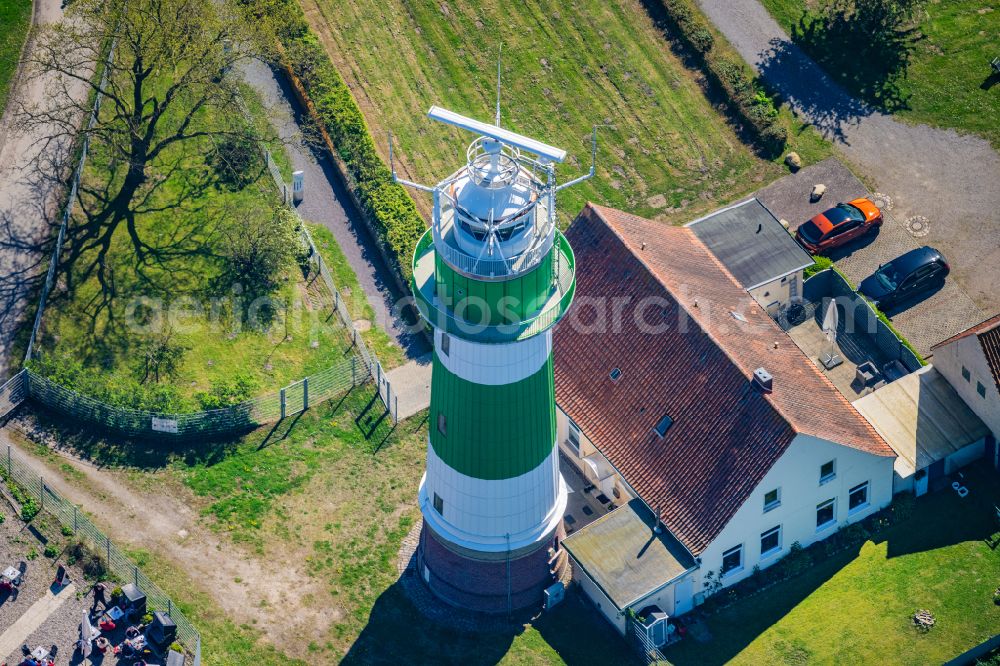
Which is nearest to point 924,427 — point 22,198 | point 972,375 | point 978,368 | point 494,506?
point 972,375

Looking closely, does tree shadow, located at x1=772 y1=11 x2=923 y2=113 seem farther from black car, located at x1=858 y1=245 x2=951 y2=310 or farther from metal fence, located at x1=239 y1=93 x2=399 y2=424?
metal fence, located at x1=239 y1=93 x2=399 y2=424

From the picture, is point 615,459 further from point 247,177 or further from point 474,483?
point 247,177

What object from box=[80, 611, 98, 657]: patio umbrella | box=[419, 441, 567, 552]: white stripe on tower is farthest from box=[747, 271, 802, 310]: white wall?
box=[80, 611, 98, 657]: patio umbrella

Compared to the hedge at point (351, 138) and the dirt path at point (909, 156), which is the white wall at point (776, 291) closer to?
the dirt path at point (909, 156)

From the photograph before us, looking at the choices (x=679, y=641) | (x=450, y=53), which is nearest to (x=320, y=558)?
(x=679, y=641)

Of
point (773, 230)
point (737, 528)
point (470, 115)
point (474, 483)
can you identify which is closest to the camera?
point (474, 483)

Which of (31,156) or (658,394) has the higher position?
(31,156)
